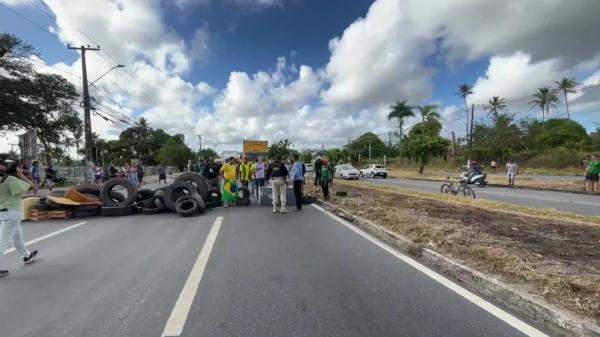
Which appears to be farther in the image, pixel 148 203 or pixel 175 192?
pixel 175 192

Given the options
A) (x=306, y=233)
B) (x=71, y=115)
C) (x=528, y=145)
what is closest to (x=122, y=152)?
(x=71, y=115)

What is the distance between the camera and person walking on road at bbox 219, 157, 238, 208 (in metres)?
12.5

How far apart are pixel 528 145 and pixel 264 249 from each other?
58230mm

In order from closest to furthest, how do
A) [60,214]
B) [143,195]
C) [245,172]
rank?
[60,214] < [143,195] < [245,172]

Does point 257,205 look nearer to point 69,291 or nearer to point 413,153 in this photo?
point 69,291

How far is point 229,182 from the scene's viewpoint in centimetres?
1278

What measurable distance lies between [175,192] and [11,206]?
5983 millimetres

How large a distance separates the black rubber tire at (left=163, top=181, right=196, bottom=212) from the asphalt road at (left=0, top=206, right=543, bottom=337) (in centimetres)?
369

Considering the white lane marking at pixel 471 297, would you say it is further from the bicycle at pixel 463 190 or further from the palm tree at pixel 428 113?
the palm tree at pixel 428 113

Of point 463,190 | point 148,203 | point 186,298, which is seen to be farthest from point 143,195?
point 463,190

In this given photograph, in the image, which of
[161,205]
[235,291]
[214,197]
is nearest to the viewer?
[235,291]

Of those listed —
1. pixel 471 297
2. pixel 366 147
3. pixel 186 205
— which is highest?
pixel 366 147

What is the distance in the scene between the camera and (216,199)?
42.5ft

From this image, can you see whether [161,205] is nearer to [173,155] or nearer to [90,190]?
[90,190]
